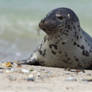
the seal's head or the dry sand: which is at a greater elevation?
the seal's head

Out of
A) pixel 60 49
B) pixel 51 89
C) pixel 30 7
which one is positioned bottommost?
pixel 51 89

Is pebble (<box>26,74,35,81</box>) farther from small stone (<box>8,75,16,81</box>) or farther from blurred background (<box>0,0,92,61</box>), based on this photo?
blurred background (<box>0,0,92,61</box>)

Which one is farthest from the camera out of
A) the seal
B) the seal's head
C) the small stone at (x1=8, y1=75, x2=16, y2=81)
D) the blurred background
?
the blurred background

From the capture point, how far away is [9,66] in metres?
6.36

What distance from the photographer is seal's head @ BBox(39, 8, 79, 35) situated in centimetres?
636

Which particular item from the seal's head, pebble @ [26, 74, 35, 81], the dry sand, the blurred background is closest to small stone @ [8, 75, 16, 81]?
the dry sand

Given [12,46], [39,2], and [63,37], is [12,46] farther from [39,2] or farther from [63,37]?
[39,2]

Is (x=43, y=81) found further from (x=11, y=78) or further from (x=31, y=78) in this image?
(x=11, y=78)

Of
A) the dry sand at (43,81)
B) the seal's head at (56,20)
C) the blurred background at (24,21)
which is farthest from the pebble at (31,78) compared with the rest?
the blurred background at (24,21)

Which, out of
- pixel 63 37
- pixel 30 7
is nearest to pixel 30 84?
pixel 63 37

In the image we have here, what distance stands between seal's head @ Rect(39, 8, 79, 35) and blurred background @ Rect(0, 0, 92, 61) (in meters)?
3.55

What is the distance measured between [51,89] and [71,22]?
2.34 meters

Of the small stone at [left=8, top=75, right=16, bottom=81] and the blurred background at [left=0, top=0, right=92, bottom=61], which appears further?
the blurred background at [left=0, top=0, right=92, bottom=61]

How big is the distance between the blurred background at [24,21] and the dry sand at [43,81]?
4282 mm
